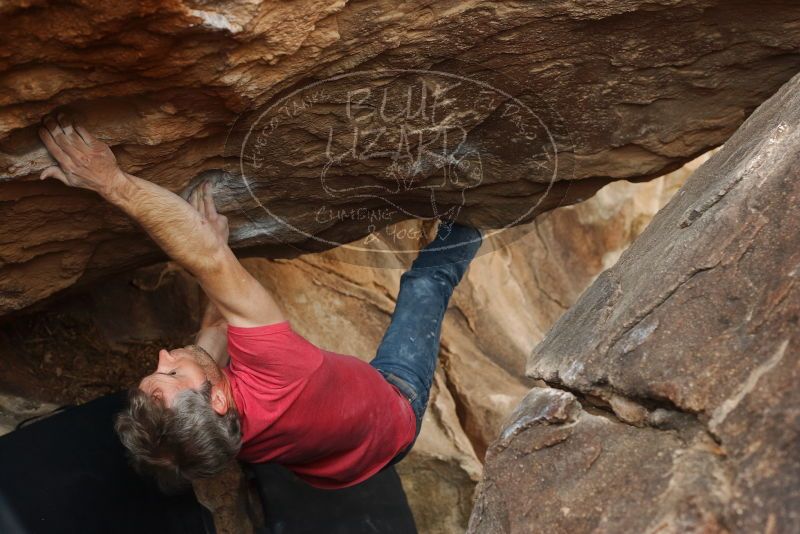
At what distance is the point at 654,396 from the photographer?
1.78 m

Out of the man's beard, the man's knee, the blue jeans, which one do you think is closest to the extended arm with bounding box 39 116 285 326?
the man's beard

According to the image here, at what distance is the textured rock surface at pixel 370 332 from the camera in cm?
315

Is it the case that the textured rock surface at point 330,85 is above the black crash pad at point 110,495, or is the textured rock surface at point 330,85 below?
above

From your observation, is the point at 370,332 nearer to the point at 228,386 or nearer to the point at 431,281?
the point at 431,281

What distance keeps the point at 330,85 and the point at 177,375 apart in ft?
2.66

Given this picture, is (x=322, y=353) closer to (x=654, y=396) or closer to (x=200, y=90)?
(x=200, y=90)

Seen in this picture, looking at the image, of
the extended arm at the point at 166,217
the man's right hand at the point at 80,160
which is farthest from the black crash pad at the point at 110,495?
the man's right hand at the point at 80,160

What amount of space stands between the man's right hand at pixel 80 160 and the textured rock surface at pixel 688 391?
3.48ft

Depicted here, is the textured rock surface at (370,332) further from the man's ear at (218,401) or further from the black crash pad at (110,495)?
the man's ear at (218,401)

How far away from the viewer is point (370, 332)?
354cm

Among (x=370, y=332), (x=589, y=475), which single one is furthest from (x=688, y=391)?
(x=370, y=332)

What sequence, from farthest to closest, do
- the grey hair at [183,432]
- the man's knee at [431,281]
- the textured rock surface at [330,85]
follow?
the man's knee at [431,281]
the grey hair at [183,432]
the textured rock surface at [330,85]

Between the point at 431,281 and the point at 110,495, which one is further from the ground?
the point at 431,281

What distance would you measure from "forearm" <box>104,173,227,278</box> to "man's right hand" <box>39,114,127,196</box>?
0.07ft
